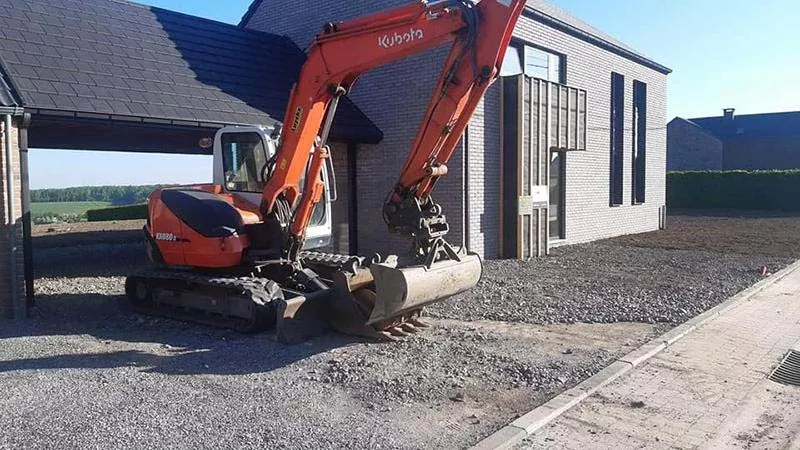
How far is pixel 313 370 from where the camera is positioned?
6551 mm

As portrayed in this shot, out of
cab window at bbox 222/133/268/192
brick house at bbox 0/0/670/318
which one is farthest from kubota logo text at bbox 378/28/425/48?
brick house at bbox 0/0/670/318

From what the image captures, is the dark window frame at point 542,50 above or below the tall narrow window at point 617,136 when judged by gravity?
above

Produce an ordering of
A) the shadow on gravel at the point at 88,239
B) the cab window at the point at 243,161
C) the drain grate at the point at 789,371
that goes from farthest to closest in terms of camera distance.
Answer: the shadow on gravel at the point at 88,239 → the cab window at the point at 243,161 → the drain grate at the point at 789,371

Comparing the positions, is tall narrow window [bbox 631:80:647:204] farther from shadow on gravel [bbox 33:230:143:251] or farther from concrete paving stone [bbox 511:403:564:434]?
concrete paving stone [bbox 511:403:564:434]

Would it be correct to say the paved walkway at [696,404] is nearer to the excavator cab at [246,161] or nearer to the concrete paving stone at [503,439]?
the concrete paving stone at [503,439]

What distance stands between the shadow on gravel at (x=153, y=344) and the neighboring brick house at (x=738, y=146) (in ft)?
175

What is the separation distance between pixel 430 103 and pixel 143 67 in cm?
697

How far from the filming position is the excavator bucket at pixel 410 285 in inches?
268

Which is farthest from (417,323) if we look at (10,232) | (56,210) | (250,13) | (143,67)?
(56,210)

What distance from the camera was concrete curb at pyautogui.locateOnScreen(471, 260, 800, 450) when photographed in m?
4.95

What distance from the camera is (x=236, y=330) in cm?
820

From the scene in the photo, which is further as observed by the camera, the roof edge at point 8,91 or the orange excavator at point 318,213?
the roof edge at point 8,91

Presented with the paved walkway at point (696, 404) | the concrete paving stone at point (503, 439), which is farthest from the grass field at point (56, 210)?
the concrete paving stone at point (503, 439)

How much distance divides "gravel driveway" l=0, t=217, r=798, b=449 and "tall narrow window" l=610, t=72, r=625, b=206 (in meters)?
9.40
